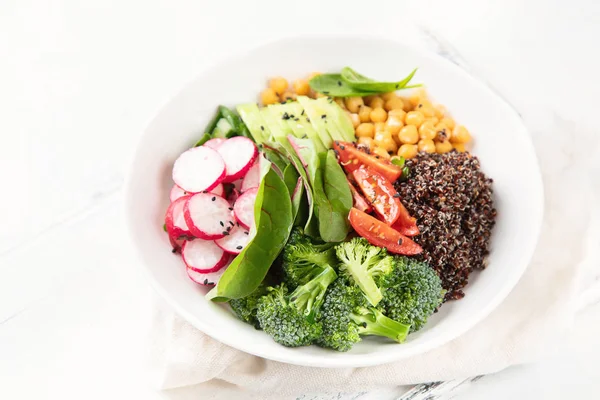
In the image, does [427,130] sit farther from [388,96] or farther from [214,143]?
[214,143]

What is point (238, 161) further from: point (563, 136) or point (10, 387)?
point (563, 136)

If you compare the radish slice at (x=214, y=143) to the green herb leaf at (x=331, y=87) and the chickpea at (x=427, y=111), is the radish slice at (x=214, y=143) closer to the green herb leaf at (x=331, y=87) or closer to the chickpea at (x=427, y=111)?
the green herb leaf at (x=331, y=87)

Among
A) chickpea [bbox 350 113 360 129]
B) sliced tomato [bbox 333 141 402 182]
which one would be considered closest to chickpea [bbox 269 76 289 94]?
chickpea [bbox 350 113 360 129]

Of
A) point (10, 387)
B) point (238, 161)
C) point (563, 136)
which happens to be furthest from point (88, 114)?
point (563, 136)

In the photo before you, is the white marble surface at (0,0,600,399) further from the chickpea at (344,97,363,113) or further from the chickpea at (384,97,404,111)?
the chickpea at (384,97,404,111)

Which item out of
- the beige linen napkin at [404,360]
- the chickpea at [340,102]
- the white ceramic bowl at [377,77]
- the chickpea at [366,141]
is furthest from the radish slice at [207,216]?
the chickpea at [340,102]
